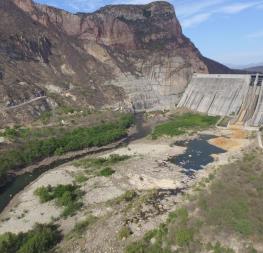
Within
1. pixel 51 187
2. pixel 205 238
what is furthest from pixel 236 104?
pixel 205 238

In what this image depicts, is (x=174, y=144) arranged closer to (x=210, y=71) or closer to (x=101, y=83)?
(x=101, y=83)

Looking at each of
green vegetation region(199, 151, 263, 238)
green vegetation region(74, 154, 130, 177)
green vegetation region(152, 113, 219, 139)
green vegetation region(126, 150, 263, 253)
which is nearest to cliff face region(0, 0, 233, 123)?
green vegetation region(152, 113, 219, 139)

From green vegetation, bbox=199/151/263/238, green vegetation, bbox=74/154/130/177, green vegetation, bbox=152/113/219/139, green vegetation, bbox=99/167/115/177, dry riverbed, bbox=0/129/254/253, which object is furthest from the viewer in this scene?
green vegetation, bbox=152/113/219/139

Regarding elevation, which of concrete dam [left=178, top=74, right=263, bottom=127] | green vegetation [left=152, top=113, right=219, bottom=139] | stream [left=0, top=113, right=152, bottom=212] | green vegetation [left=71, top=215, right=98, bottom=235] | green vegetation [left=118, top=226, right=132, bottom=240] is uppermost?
concrete dam [left=178, top=74, right=263, bottom=127]

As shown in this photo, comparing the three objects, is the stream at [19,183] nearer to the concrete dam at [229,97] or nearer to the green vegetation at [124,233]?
the green vegetation at [124,233]

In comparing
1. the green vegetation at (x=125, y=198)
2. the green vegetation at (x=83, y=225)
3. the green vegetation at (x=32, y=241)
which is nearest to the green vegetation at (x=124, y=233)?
the green vegetation at (x=83, y=225)

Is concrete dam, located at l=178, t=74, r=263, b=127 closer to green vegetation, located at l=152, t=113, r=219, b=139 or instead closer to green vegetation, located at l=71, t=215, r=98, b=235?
green vegetation, located at l=152, t=113, r=219, b=139

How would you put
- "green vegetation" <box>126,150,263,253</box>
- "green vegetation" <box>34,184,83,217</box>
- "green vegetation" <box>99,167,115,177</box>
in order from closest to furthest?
"green vegetation" <box>126,150,263,253</box> < "green vegetation" <box>34,184,83,217</box> < "green vegetation" <box>99,167,115,177</box>

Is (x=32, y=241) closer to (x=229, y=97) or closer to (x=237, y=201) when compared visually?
(x=237, y=201)
